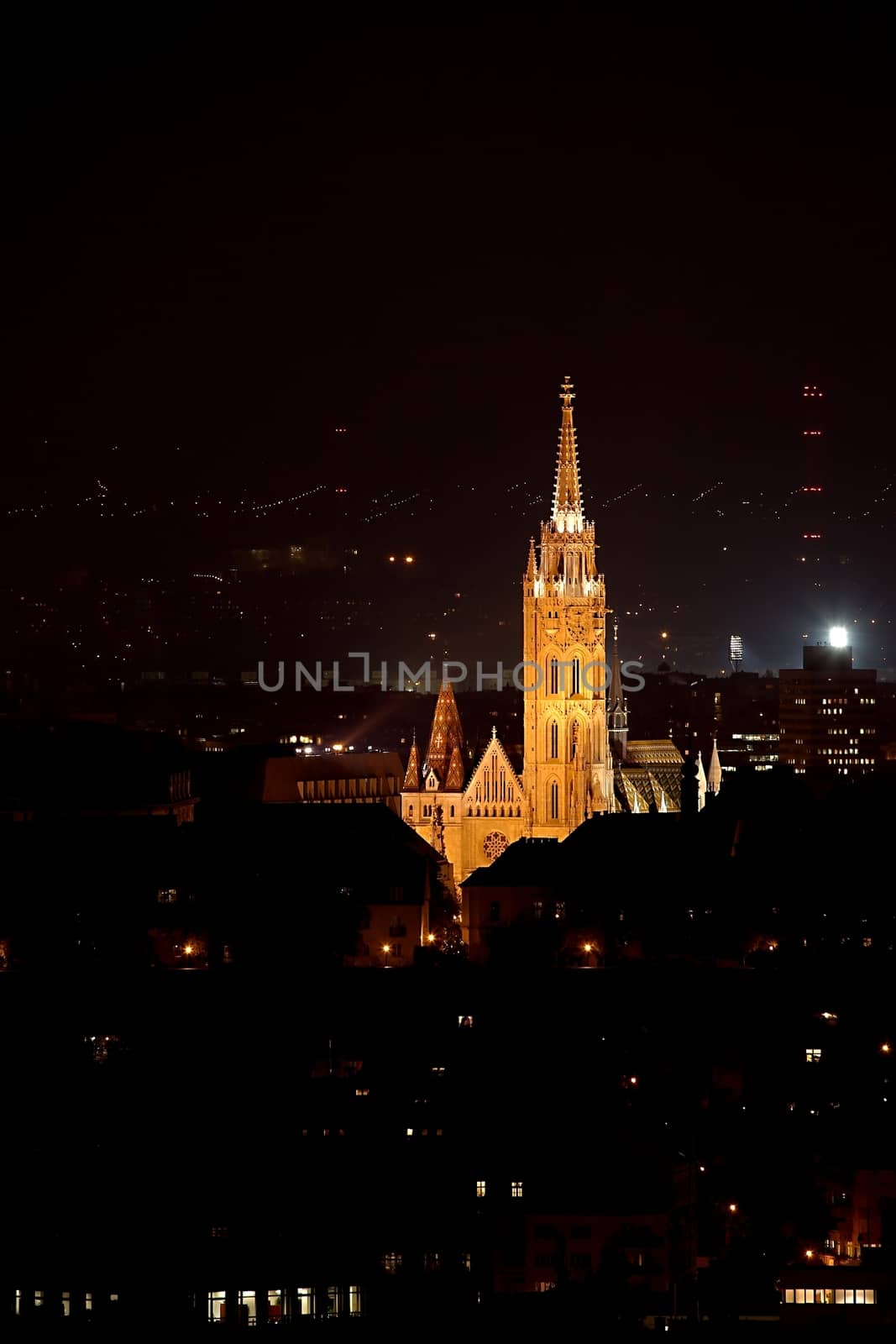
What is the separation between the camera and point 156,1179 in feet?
140

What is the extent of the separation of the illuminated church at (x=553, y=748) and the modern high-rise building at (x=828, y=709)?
1777 inches

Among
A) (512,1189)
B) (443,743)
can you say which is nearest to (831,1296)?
(512,1189)

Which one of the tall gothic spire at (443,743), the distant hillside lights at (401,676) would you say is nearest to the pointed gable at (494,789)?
the tall gothic spire at (443,743)

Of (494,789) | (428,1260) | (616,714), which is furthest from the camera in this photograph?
(616,714)

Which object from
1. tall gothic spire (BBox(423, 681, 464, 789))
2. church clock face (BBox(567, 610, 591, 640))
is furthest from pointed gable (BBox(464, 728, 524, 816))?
church clock face (BBox(567, 610, 591, 640))

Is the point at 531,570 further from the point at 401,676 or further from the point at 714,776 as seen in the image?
the point at 401,676

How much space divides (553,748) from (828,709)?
170ft

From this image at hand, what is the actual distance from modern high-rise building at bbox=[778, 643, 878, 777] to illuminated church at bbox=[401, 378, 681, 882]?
1777 inches

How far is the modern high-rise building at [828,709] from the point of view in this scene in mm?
137500

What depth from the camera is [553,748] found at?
9038 cm

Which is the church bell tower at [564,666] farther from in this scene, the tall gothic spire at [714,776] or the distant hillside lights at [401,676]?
the distant hillside lights at [401,676]

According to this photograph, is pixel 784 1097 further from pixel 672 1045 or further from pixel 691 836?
pixel 691 836

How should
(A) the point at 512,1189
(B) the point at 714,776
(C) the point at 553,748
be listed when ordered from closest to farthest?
(A) the point at 512,1189
(C) the point at 553,748
(B) the point at 714,776

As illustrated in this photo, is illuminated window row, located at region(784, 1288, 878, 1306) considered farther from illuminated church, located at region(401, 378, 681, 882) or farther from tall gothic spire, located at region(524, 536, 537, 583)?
tall gothic spire, located at region(524, 536, 537, 583)
